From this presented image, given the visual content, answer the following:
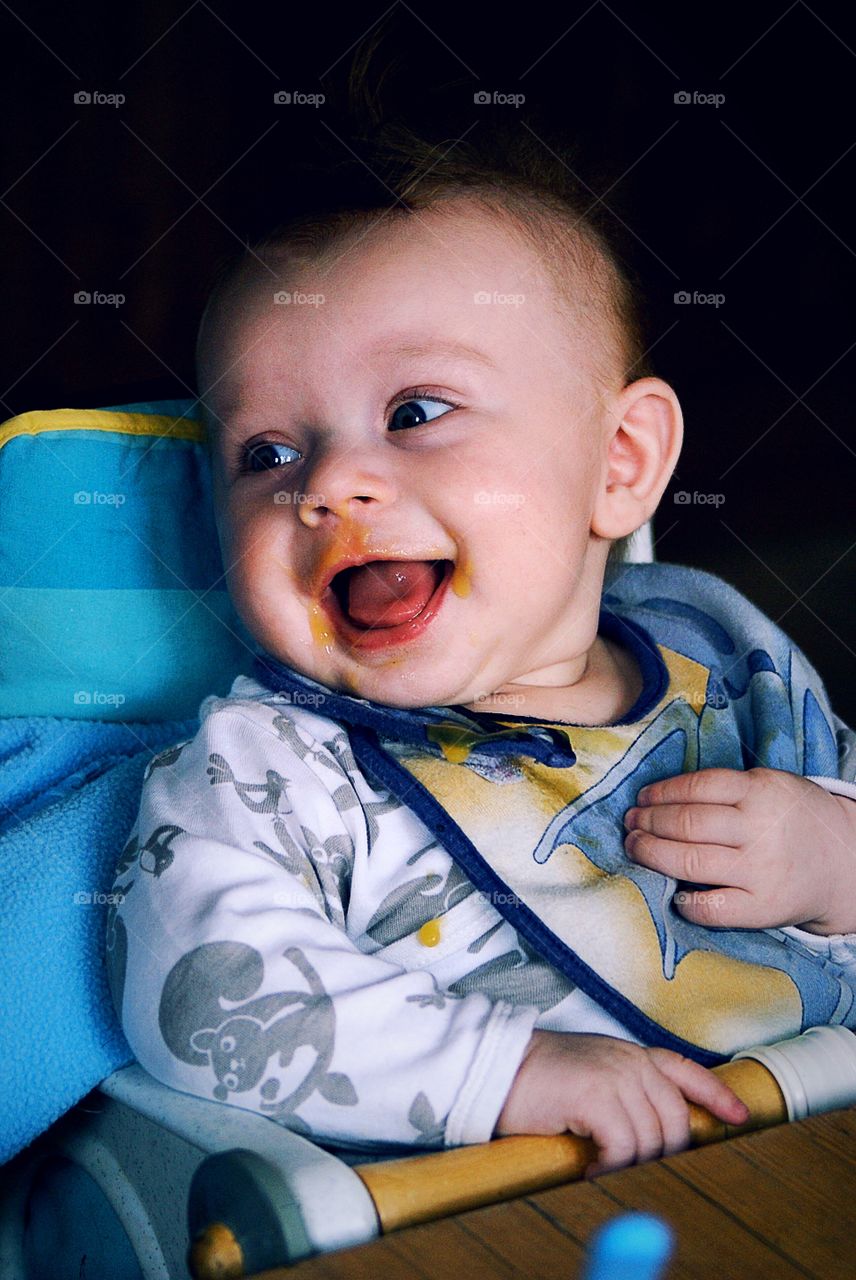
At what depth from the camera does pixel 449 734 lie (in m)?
0.95

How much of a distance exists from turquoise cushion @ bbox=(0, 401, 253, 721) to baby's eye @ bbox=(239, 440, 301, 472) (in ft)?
0.67

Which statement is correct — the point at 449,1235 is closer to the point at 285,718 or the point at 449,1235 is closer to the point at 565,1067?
the point at 565,1067

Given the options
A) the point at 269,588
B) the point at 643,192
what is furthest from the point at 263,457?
the point at 643,192

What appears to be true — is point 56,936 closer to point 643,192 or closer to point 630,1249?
point 630,1249

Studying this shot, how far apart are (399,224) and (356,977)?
56 cm

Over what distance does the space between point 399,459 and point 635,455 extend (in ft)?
0.94

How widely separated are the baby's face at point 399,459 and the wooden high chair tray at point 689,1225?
41 cm

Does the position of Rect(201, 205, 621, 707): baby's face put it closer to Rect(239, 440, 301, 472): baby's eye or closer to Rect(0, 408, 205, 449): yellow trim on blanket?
Rect(239, 440, 301, 472): baby's eye

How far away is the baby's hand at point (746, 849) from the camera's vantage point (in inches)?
36.2

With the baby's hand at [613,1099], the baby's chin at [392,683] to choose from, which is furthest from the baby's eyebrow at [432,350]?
the baby's hand at [613,1099]

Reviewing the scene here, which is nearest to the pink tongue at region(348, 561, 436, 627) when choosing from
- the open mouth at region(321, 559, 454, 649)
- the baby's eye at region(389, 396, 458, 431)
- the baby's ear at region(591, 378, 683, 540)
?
the open mouth at region(321, 559, 454, 649)

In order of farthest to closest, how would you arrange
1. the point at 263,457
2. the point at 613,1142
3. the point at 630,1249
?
the point at 263,457 < the point at 613,1142 < the point at 630,1249

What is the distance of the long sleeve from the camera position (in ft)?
2.31

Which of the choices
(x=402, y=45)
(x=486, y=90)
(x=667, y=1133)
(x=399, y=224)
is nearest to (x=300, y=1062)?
(x=667, y=1133)
